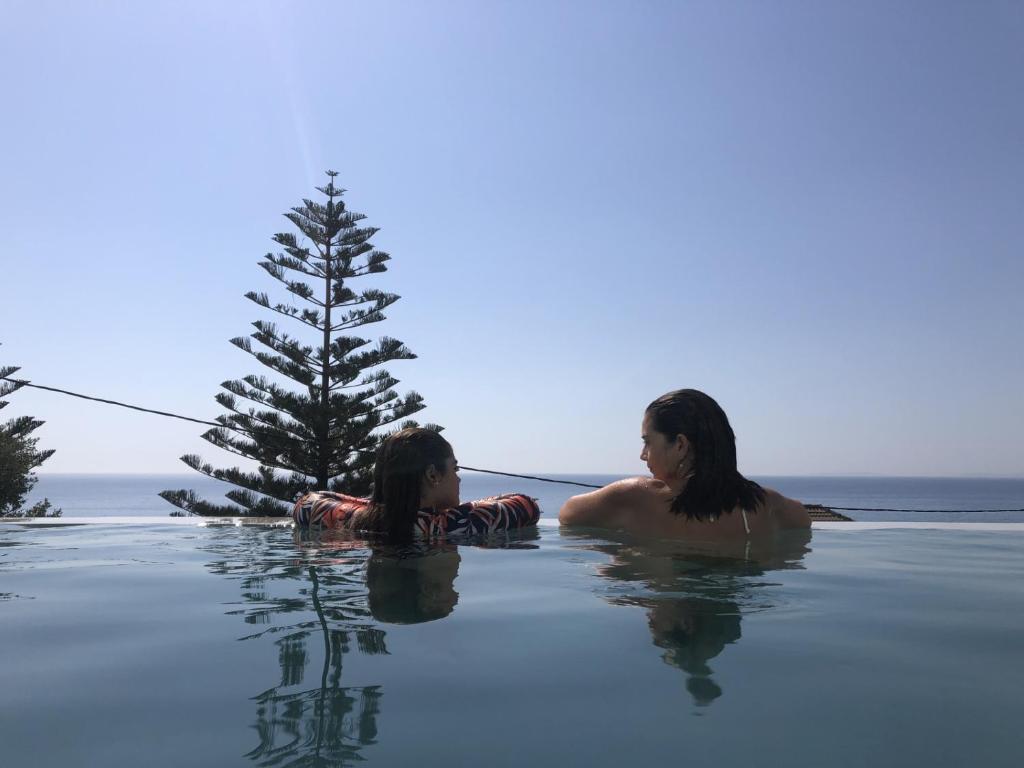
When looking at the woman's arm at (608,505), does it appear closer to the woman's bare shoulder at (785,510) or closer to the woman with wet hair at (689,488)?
the woman with wet hair at (689,488)

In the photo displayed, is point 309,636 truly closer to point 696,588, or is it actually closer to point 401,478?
point 696,588

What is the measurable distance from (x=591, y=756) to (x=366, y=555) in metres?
2.20

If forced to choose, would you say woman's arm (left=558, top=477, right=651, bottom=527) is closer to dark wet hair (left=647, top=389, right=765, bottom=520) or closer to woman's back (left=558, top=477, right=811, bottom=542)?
woman's back (left=558, top=477, right=811, bottom=542)

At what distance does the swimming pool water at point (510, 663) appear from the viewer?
3.99ft

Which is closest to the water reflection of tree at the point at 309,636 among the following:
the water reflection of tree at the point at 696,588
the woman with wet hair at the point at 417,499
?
the woman with wet hair at the point at 417,499

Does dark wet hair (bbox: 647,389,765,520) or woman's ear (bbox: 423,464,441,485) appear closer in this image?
dark wet hair (bbox: 647,389,765,520)

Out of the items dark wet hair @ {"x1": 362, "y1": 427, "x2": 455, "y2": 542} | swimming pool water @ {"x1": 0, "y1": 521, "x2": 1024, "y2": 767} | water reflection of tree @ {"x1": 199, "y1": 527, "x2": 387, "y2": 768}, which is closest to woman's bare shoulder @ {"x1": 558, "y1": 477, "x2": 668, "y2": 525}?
swimming pool water @ {"x1": 0, "y1": 521, "x2": 1024, "y2": 767}

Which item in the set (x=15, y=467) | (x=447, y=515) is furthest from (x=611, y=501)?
(x=15, y=467)

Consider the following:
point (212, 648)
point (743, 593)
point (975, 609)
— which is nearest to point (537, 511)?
point (743, 593)

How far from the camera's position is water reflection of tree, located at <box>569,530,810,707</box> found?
1.74 metres

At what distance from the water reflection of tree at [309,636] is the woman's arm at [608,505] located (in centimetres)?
101

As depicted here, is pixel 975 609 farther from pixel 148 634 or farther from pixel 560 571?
pixel 148 634

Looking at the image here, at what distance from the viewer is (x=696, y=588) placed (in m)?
2.50

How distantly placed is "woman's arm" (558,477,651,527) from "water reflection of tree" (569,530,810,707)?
0.12 meters
